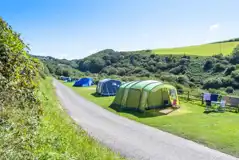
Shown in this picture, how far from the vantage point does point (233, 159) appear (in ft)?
30.5

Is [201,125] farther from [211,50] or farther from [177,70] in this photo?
[211,50]

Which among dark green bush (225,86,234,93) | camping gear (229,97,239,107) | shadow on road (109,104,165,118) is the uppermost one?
camping gear (229,97,239,107)

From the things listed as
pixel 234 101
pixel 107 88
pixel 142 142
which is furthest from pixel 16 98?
pixel 107 88

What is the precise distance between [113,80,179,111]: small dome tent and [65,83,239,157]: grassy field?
3.92ft

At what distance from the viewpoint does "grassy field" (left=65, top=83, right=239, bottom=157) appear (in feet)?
36.5

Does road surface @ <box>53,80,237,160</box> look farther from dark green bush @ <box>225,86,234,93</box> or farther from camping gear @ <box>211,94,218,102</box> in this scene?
dark green bush @ <box>225,86,234,93</box>

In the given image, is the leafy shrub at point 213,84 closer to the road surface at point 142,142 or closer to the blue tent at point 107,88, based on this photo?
the blue tent at point 107,88

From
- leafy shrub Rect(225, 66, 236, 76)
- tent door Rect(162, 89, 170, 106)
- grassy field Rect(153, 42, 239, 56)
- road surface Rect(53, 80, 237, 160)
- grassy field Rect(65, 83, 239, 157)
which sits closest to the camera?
road surface Rect(53, 80, 237, 160)

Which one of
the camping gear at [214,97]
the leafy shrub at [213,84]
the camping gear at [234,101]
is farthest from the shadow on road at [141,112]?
the leafy shrub at [213,84]

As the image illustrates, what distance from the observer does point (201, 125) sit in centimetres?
1418

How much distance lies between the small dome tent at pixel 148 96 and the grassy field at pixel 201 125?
1.19 metres

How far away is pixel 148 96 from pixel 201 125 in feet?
18.7

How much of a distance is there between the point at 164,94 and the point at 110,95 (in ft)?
39.9

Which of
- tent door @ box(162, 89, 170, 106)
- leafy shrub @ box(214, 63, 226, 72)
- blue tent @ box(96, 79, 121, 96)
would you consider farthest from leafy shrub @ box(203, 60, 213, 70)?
tent door @ box(162, 89, 170, 106)
